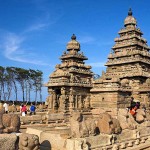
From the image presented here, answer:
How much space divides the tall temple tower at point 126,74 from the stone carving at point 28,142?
49.2 feet

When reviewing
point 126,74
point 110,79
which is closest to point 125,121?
point 110,79

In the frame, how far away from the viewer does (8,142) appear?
769 cm

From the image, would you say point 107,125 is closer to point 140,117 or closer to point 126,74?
point 140,117

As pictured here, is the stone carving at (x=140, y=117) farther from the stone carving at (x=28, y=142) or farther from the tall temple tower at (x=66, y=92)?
the tall temple tower at (x=66, y=92)

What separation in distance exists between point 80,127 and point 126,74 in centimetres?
1912

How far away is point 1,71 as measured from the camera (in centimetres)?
4950

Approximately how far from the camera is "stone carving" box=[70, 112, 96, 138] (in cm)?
992

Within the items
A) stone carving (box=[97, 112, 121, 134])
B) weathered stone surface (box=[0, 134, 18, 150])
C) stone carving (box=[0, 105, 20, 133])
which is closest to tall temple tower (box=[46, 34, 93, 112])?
stone carving (box=[97, 112, 121, 134])

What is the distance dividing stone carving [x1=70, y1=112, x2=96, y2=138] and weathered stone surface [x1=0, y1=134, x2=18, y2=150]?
278 cm

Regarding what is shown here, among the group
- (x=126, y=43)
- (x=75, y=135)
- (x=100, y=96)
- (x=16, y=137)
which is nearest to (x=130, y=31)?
(x=126, y=43)

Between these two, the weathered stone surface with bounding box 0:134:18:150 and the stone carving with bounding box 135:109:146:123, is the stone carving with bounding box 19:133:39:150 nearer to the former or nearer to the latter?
the weathered stone surface with bounding box 0:134:18:150

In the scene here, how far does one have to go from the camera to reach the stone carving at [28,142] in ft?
26.8

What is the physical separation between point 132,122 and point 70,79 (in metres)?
12.5

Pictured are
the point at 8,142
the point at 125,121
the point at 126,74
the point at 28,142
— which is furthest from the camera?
the point at 126,74
